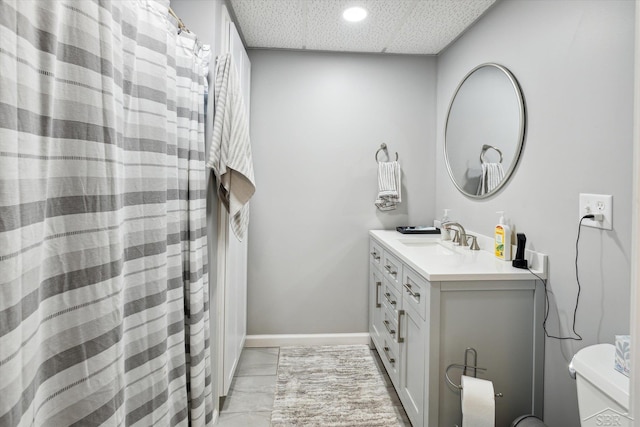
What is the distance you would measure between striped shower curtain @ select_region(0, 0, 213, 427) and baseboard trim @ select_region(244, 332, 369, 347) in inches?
54.3

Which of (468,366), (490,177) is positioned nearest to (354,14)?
(490,177)

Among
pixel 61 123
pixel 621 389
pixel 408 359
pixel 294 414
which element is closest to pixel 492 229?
→ pixel 408 359

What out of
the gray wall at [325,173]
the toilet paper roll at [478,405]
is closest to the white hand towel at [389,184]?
the gray wall at [325,173]

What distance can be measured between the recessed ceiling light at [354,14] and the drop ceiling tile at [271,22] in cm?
26

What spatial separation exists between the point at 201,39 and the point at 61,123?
104cm

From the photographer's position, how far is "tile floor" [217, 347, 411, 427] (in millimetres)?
1830

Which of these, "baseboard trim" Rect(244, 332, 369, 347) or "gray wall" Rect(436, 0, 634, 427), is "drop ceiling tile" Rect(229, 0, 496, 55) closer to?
"gray wall" Rect(436, 0, 634, 427)

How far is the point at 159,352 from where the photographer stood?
43.1 inches

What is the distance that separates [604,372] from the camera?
35.3 inches

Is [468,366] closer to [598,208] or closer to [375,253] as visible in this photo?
[598,208]

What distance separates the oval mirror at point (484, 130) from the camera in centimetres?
176

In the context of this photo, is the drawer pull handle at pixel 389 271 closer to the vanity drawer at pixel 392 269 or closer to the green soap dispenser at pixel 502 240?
the vanity drawer at pixel 392 269

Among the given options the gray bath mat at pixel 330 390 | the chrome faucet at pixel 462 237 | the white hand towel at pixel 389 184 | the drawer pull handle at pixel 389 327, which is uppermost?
the white hand towel at pixel 389 184

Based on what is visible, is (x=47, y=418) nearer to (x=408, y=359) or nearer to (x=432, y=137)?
(x=408, y=359)
